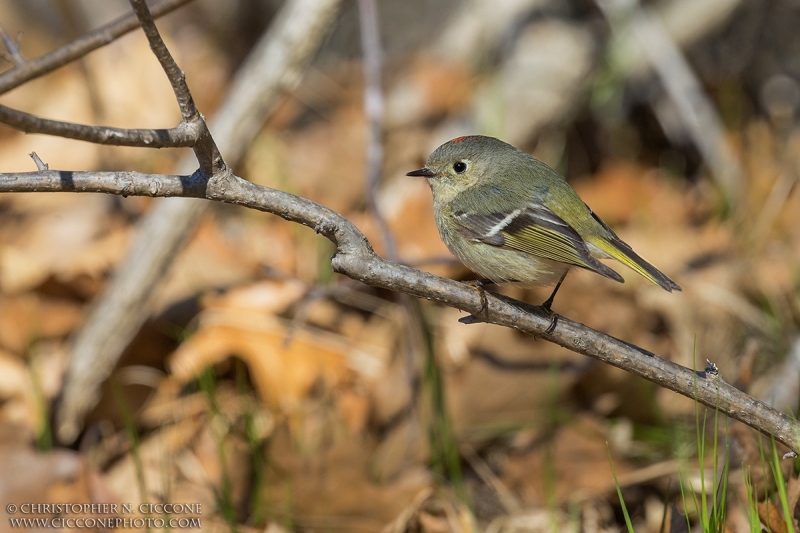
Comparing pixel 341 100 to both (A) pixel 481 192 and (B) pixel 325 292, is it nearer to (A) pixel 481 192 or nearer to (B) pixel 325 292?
(B) pixel 325 292

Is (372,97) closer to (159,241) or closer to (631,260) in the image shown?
(159,241)

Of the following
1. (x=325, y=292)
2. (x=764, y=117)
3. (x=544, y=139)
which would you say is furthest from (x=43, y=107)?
(x=764, y=117)

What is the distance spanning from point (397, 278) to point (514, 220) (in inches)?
36.0

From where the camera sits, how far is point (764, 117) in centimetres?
595

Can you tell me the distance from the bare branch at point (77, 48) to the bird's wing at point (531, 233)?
1242 mm

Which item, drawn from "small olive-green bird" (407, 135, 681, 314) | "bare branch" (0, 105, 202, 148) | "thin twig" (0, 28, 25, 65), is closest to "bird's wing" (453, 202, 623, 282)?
"small olive-green bird" (407, 135, 681, 314)

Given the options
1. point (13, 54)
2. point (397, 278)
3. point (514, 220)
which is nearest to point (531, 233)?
point (514, 220)

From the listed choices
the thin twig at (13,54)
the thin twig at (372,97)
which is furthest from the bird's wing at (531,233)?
the thin twig at (13,54)

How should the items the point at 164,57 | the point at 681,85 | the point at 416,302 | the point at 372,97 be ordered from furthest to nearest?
the point at 681,85
the point at 372,97
the point at 416,302
the point at 164,57

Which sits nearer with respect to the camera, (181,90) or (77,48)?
(181,90)

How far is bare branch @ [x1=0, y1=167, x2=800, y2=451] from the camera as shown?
1813 mm

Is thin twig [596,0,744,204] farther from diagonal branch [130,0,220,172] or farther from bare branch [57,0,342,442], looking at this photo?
diagonal branch [130,0,220,172]

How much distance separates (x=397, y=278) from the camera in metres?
1.92

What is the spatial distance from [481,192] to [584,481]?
133cm
